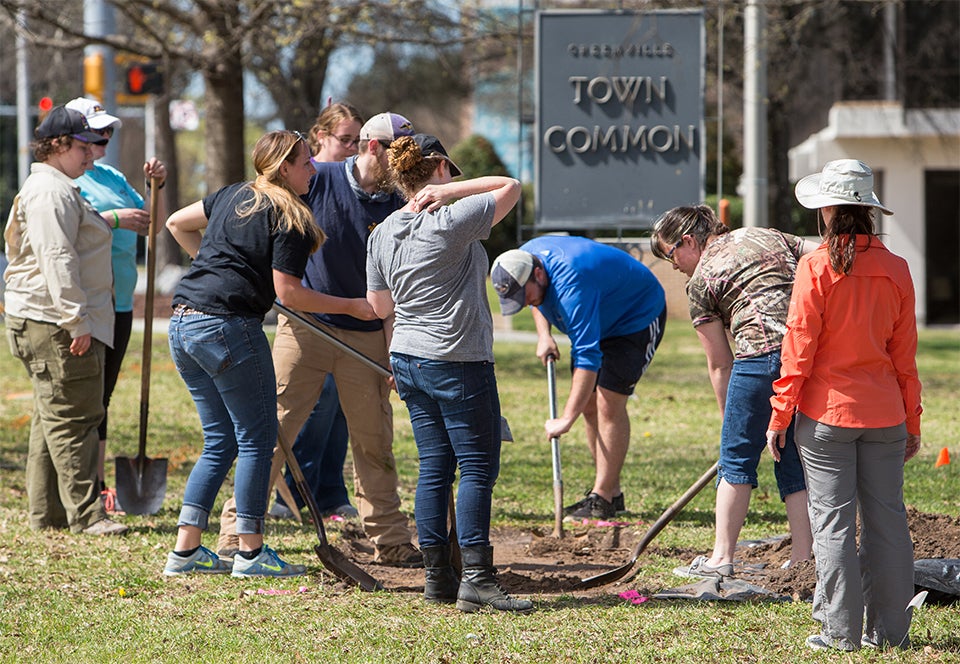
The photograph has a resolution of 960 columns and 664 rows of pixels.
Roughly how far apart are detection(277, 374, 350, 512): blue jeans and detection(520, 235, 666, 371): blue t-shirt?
4.15 feet

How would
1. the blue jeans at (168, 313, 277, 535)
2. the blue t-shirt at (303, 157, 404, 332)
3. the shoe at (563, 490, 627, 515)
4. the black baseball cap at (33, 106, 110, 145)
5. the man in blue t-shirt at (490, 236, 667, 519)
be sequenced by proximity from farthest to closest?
the shoe at (563, 490, 627, 515) → the man in blue t-shirt at (490, 236, 667, 519) → the black baseball cap at (33, 106, 110, 145) → the blue t-shirt at (303, 157, 404, 332) → the blue jeans at (168, 313, 277, 535)

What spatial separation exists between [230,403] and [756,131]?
8355 mm

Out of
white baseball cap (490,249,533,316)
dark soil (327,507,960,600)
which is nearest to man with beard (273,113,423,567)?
dark soil (327,507,960,600)

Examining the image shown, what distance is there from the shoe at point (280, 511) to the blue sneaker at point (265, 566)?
4.36ft

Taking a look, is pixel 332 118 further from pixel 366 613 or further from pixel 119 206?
pixel 366 613

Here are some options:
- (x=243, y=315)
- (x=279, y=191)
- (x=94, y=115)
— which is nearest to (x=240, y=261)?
(x=243, y=315)

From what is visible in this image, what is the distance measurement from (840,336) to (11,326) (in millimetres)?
4201

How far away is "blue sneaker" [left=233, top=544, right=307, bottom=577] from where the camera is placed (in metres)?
5.56

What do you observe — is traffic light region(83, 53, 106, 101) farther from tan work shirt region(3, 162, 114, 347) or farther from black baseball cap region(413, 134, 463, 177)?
black baseball cap region(413, 134, 463, 177)

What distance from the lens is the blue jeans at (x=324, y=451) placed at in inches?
277

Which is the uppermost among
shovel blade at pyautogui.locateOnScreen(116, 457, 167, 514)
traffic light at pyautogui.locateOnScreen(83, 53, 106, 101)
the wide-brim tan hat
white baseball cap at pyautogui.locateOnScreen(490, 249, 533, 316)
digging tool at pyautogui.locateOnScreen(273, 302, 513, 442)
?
traffic light at pyautogui.locateOnScreen(83, 53, 106, 101)

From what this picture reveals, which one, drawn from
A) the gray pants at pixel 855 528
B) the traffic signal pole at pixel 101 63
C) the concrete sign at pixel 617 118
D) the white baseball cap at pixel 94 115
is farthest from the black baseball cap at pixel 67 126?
the traffic signal pole at pixel 101 63

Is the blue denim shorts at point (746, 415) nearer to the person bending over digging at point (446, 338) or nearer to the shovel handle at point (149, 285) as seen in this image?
the person bending over digging at point (446, 338)

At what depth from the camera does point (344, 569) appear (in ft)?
A: 17.8
